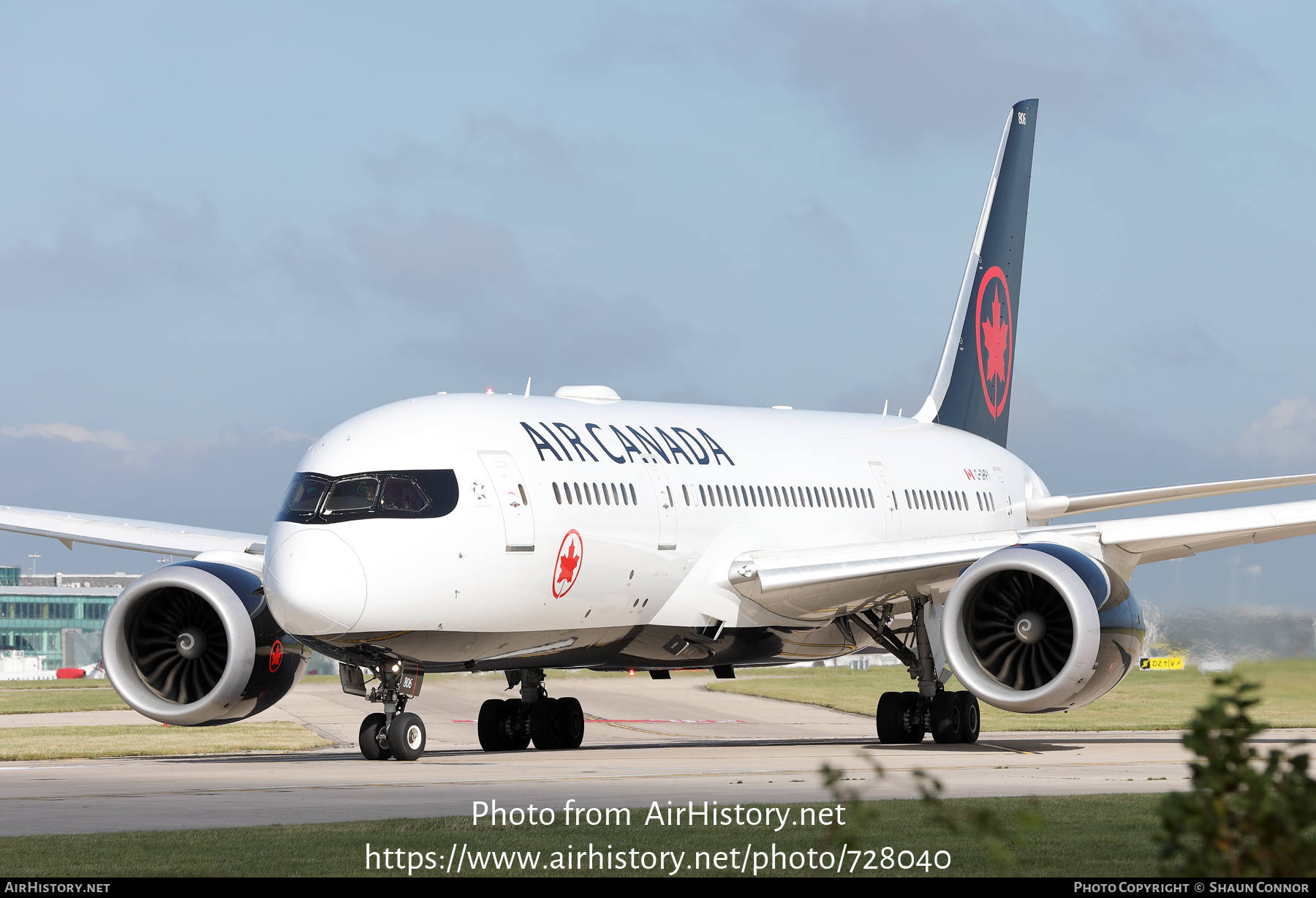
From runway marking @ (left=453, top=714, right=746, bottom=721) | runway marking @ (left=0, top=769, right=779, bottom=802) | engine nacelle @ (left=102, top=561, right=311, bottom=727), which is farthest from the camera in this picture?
runway marking @ (left=453, top=714, right=746, bottom=721)

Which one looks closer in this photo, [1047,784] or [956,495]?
[1047,784]

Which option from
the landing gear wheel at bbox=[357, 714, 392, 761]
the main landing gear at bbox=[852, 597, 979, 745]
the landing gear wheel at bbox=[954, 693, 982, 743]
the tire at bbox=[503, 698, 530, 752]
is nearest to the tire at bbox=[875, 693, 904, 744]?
the main landing gear at bbox=[852, 597, 979, 745]

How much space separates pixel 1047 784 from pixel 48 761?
39.4ft

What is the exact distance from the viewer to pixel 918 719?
23031 mm

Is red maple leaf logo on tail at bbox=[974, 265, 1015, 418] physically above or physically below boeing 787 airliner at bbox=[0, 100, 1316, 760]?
above

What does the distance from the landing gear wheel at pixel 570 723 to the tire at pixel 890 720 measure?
3891 mm

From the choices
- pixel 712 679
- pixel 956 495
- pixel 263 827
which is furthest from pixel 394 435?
pixel 712 679

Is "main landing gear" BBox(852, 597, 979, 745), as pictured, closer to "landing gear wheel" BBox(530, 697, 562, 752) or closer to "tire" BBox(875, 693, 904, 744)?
"tire" BBox(875, 693, 904, 744)

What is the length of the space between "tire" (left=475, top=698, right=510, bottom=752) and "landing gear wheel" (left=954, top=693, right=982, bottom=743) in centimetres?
591

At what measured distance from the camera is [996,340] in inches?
1228

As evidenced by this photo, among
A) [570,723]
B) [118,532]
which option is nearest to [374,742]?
[570,723]

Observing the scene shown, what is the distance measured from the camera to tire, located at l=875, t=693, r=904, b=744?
2302 cm

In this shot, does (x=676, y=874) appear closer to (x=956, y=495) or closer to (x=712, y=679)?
(x=956, y=495)

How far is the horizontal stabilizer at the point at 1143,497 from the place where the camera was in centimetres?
2377
